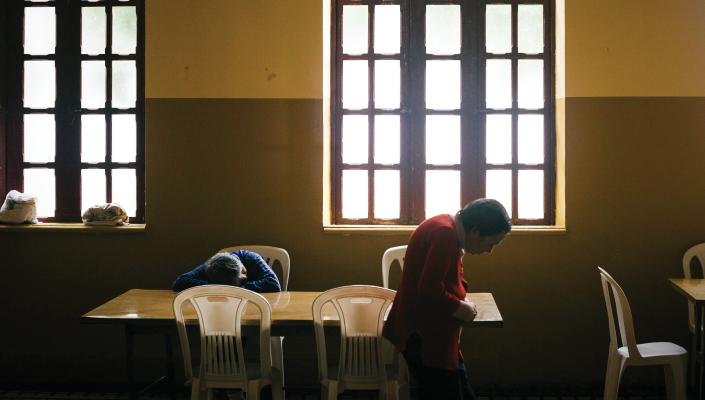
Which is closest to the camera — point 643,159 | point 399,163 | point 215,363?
point 215,363

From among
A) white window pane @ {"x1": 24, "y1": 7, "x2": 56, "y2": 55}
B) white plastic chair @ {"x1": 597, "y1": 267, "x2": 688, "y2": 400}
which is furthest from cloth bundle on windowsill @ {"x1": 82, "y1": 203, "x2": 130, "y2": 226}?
white plastic chair @ {"x1": 597, "y1": 267, "x2": 688, "y2": 400}

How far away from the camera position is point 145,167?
536 centimetres

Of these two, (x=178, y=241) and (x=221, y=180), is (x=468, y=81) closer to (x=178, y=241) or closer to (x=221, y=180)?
(x=221, y=180)

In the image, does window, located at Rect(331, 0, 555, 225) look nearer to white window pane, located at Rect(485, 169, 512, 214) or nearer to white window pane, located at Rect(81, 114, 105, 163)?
white window pane, located at Rect(485, 169, 512, 214)

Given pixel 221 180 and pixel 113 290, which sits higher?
pixel 221 180

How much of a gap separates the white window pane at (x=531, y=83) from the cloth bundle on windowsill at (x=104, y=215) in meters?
3.23

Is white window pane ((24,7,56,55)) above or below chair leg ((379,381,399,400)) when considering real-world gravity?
above

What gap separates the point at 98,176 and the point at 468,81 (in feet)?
9.93

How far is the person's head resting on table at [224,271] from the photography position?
420 centimetres

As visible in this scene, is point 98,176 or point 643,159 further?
point 98,176

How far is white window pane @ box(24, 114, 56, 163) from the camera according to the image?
221 inches

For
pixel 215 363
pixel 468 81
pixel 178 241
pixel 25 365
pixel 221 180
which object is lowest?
pixel 25 365

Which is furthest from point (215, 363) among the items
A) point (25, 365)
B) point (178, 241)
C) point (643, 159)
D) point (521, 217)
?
point (643, 159)

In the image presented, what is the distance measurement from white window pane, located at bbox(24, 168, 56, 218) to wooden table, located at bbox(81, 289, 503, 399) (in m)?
1.64
